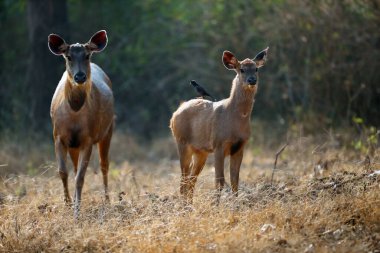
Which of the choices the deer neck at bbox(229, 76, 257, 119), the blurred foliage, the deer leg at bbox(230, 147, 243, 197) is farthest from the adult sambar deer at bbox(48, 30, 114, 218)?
the blurred foliage

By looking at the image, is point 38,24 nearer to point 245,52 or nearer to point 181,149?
point 245,52

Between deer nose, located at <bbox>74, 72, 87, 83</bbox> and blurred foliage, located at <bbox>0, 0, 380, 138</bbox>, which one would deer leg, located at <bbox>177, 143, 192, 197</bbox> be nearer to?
deer nose, located at <bbox>74, 72, 87, 83</bbox>

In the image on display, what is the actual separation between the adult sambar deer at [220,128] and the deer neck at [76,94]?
1.28 m

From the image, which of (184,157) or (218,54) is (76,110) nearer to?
(184,157)

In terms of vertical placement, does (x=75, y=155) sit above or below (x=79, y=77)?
below

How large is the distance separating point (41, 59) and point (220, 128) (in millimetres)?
9537

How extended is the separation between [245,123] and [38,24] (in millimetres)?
9767

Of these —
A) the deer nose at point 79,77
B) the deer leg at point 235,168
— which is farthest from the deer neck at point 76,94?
the deer leg at point 235,168

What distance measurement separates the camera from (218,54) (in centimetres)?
1864

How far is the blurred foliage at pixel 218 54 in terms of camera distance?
1558 cm

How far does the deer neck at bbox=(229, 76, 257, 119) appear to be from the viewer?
9567 millimetres

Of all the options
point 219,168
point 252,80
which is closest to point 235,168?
point 219,168

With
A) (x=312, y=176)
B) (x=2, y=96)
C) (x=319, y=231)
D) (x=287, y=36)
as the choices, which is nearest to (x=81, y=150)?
(x=312, y=176)

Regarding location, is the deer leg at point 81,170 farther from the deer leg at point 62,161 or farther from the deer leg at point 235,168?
the deer leg at point 235,168
